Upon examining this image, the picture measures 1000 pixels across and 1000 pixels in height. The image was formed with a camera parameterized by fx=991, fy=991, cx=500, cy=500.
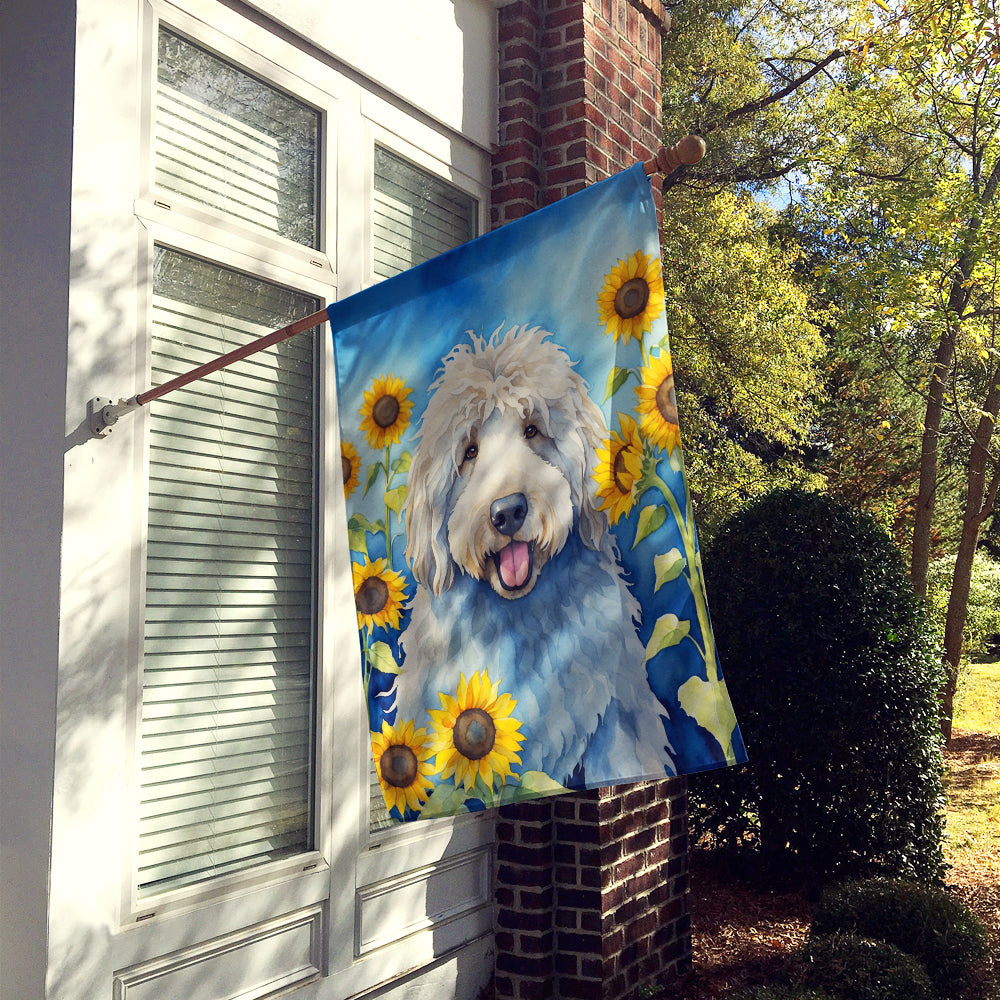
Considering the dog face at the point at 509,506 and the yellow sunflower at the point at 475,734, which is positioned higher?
the dog face at the point at 509,506

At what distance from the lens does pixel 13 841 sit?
2.67 meters

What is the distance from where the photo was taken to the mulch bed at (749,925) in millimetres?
4625

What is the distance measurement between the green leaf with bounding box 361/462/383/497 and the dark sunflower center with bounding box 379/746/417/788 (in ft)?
2.15

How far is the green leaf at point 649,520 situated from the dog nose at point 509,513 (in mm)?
291

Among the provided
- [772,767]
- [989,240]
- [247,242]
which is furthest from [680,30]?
[247,242]

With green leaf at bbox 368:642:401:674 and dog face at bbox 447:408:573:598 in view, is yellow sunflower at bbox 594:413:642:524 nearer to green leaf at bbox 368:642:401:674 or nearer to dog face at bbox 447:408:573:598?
dog face at bbox 447:408:573:598

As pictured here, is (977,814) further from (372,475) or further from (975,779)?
(372,475)

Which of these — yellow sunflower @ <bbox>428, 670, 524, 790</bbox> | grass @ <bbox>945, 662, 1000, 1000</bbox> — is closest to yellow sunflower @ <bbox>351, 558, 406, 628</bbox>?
yellow sunflower @ <bbox>428, 670, 524, 790</bbox>

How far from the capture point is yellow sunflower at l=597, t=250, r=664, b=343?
92.0 inches

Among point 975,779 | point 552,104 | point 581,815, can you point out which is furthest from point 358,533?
point 975,779

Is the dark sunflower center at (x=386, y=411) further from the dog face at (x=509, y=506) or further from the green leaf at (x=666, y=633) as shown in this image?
the green leaf at (x=666, y=633)

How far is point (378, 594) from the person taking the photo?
2.53 m

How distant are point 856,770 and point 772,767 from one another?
47 centimetres

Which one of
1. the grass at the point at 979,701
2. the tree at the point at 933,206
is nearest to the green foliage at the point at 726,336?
the tree at the point at 933,206
